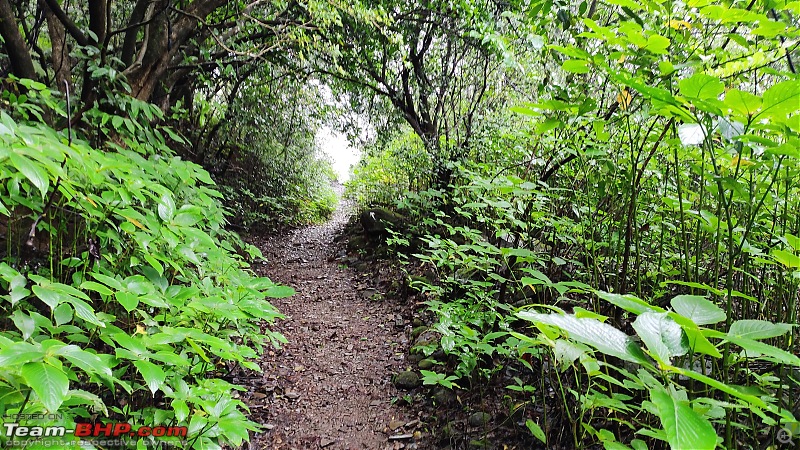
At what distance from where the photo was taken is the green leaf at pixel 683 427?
1.57ft

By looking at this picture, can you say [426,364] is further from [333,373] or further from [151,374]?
[151,374]

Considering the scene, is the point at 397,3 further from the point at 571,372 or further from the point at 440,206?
the point at 571,372

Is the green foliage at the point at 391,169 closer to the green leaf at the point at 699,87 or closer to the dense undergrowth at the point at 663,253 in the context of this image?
the dense undergrowth at the point at 663,253

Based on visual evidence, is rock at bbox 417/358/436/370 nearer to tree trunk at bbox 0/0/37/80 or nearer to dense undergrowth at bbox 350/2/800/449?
dense undergrowth at bbox 350/2/800/449

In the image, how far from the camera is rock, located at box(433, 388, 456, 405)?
9.77 ft

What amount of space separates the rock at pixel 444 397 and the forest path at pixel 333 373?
375 mm

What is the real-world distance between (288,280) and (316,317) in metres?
1.73

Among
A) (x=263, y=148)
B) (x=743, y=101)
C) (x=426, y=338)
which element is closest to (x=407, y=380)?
(x=426, y=338)

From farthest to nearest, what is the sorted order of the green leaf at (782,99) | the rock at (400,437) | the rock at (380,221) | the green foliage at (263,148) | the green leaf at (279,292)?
the rock at (380,221), the green foliage at (263,148), the rock at (400,437), the green leaf at (279,292), the green leaf at (782,99)

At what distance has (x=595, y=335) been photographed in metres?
0.61

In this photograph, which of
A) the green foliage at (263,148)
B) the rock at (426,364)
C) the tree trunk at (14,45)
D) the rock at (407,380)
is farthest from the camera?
the green foliage at (263,148)

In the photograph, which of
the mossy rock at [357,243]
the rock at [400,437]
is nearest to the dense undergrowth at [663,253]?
the rock at [400,437]

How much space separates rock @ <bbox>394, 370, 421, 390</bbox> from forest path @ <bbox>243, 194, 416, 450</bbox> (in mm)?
79

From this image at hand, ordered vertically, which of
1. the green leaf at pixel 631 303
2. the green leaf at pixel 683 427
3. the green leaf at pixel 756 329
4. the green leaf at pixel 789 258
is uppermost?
the green leaf at pixel 789 258
